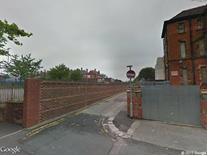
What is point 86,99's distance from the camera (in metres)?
15.0

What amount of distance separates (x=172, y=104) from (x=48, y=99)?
6643 millimetres

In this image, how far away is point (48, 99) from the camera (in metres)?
9.20

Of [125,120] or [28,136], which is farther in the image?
[125,120]

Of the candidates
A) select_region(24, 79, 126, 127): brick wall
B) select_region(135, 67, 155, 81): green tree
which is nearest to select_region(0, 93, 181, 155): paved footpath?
select_region(24, 79, 126, 127): brick wall

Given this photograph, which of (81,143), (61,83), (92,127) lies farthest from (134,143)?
(61,83)

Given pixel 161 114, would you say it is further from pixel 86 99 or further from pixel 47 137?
pixel 86 99

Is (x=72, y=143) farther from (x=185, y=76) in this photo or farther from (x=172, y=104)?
(x=185, y=76)

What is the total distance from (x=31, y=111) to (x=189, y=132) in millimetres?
7244

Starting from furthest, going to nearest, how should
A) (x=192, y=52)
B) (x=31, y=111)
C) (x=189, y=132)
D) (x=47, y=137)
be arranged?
(x=192, y=52) → (x=31, y=111) → (x=189, y=132) → (x=47, y=137)

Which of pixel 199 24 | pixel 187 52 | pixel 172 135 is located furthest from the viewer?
pixel 187 52

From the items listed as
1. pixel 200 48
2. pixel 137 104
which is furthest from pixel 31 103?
pixel 200 48

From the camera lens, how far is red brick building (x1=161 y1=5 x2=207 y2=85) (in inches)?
770

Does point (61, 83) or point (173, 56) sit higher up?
point (173, 56)

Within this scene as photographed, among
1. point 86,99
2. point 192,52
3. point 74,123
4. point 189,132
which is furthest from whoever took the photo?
point 192,52
